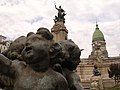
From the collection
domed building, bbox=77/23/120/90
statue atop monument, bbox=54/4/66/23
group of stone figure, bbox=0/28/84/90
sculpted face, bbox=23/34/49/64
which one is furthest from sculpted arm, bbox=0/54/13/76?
statue atop monument, bbox=54/4/66/23

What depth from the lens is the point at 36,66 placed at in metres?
3.28

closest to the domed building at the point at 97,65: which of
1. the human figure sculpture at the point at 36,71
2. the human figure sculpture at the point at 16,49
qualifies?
the human figure sculpture at the point at 16,49

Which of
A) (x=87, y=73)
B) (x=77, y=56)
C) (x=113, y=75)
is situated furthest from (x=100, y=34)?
(x=77, y=56)

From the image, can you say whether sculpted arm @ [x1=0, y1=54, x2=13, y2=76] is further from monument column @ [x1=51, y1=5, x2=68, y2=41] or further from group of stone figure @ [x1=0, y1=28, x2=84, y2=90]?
monument column @ [x1=51, y1=5, x2=68, y2=41]

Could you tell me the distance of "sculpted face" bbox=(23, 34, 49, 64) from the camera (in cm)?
325

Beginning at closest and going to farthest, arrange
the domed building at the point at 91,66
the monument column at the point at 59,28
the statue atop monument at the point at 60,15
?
the domed building at the point at 91,66
the monument column at the point at 59,28
the statue atop monument at the point at 60,15

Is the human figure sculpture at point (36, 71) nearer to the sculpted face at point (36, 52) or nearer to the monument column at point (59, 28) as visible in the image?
the sculpted face at point (36, 52)

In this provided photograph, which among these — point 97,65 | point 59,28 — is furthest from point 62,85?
point 97,65

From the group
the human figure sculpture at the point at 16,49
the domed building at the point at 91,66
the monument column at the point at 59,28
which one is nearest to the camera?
the human figure sculpture at the point at 16,49

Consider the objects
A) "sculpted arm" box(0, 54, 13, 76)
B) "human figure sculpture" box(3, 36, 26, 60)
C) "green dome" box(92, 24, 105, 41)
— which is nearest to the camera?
"sculpted arm" box(0, 54, 13, 76)

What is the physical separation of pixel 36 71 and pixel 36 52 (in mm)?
217

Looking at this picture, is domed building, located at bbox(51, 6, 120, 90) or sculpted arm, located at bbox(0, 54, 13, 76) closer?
sculpted arm, located at bbox(0, 54, 13, 76)

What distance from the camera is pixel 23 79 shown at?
10.7ft

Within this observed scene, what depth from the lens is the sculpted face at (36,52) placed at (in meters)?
3.25
